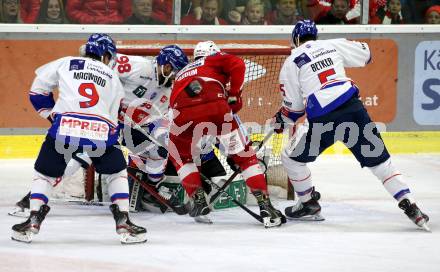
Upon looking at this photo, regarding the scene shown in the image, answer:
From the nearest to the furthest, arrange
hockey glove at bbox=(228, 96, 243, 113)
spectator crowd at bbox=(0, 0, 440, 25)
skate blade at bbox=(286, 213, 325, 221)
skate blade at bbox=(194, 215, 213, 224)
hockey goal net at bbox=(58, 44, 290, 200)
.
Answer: hockey glove at bbox=(228, 96, 243, 113)
skate blade at bbox=(194, 215, 213, 224)
skate blade at bbox=(286, 213, 325, 221)
hockey goal net at bbox=(58, 44, 290, 200)
spectator crowd at bbox=(0, 0, 440, 25)

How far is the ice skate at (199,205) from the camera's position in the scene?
609 centimetres

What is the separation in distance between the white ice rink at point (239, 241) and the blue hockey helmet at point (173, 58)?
906 mm

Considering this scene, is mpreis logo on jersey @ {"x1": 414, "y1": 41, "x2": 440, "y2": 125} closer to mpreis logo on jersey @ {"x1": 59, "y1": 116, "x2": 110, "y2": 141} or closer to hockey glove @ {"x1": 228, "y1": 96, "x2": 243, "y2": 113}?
hockey glove @ {"x1": 228, "y1": 96, "x2": 243, "y2": 113}

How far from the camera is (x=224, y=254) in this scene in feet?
17.4

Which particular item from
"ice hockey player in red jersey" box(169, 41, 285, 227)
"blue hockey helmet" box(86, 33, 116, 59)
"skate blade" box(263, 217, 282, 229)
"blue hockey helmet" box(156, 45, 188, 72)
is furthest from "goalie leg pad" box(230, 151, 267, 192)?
"blue hockey helmet" box(86, 33, 116, 59)

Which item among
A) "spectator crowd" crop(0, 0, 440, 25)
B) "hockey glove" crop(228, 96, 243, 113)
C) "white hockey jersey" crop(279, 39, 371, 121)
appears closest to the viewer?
"white hockey jersey" crop(279, 39, 371, 121)

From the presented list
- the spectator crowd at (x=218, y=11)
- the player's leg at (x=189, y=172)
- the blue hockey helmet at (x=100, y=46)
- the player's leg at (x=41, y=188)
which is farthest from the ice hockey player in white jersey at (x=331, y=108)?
the spectator crowd at (x=218, y=11)

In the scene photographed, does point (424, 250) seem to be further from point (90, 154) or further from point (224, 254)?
point (90, 154)

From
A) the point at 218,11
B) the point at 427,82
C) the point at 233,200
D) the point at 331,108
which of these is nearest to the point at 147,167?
the point at 233,200

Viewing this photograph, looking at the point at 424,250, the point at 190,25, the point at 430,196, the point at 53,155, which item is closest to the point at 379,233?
the point at 424,250

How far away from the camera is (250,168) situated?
6.08 metres

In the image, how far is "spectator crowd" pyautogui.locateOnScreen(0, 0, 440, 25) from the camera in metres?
8.38

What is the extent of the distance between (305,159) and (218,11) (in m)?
2.78

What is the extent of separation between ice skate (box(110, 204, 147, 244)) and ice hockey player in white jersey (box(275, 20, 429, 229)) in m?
1.16
